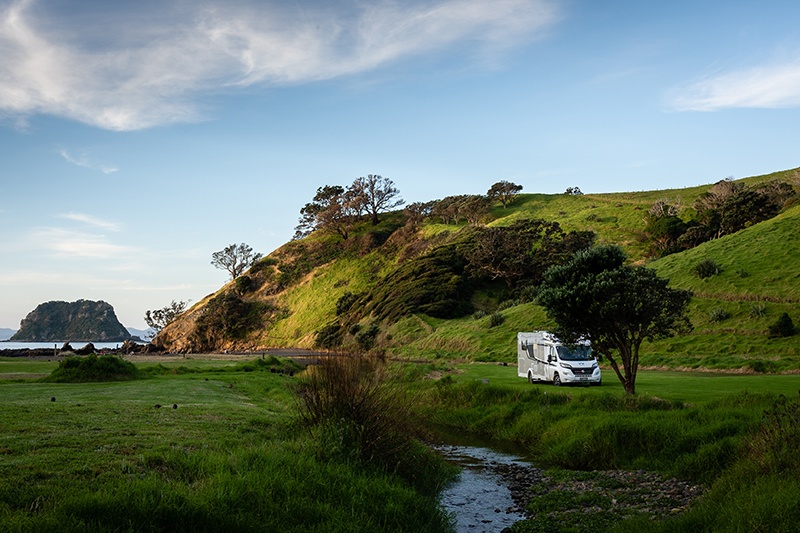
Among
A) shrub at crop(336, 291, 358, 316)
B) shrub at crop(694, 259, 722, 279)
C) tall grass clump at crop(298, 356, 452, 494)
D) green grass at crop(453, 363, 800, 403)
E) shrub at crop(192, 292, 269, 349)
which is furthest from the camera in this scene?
shrub at crop(192, 292, 269, 349)

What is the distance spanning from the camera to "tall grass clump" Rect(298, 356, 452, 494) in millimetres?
12797

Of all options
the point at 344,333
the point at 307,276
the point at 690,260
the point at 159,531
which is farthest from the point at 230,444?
the point at 307,276

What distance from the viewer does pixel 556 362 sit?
1219 inches

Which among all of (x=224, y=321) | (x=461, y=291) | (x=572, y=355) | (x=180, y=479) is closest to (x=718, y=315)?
(x=572, y=355)

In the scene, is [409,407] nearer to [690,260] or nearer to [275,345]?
[690,260]

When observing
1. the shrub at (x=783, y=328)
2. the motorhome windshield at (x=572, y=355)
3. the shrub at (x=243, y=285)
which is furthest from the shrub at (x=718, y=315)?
the shrub at (x=243, y=285)

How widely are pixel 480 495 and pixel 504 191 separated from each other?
133 meters

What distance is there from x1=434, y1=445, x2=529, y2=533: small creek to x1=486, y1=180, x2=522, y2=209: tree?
127 meters

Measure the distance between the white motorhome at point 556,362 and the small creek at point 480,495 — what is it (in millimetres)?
9654

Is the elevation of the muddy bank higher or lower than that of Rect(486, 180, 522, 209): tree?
lower

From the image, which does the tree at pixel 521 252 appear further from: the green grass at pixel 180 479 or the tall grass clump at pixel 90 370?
the green grass at pixel 180 479

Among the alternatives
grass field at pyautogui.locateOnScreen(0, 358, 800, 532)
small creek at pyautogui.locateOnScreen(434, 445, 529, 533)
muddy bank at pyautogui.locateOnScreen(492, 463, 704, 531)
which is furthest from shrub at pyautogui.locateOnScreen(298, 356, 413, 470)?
muddy bank at pyautogui.locateOnScreen(492, 463, 704, 531)

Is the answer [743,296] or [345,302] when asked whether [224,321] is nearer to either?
[345,302]

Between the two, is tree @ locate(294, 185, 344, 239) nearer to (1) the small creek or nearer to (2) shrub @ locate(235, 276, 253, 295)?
(2) shrub @ locate(235, 276, 253, 295)
